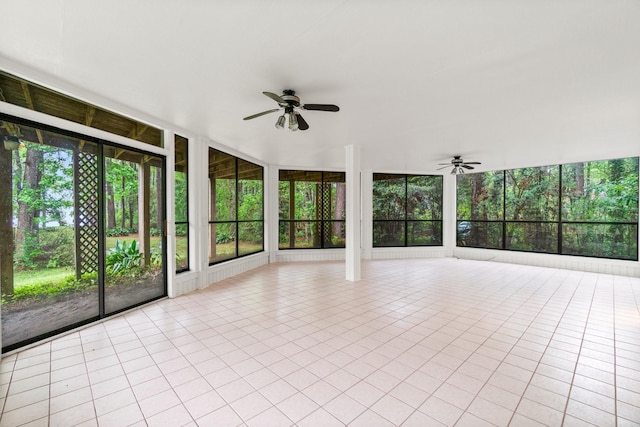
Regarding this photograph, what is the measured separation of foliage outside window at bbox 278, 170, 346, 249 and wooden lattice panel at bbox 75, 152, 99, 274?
469 centimetres

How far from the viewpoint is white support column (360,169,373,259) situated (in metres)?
8.17

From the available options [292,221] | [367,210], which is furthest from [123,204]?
[367,210]

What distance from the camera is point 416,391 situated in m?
2.10

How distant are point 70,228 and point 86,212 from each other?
24cm

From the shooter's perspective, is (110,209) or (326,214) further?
(326,214)

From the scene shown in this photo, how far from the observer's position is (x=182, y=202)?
4.73 m

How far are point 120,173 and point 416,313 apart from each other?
454 centimetres

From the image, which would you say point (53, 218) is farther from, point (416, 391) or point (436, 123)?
point (436, 123)

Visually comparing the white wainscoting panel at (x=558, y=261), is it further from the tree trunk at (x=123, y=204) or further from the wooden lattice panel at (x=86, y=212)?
the wooden lattice panel at (x=86, y=212)

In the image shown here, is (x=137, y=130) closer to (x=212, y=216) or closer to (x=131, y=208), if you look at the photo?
(x=131, y=208)

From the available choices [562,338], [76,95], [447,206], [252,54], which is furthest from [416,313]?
[447,206]

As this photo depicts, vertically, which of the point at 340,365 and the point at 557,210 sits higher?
the point at 557,210

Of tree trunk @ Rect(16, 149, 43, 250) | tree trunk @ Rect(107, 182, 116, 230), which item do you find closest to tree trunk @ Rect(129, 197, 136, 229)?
tree trunk @ Rect(107, 182, 116, 230)

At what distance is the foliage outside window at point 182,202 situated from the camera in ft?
15.2
